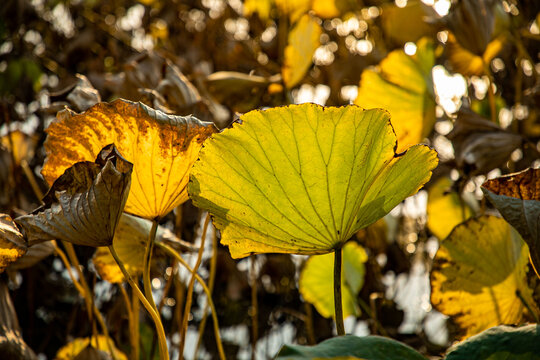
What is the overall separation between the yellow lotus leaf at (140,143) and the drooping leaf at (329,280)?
1.20 ft

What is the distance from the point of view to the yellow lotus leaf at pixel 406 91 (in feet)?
2.29

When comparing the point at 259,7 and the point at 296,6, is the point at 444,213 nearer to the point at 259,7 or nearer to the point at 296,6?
the point at 296,6

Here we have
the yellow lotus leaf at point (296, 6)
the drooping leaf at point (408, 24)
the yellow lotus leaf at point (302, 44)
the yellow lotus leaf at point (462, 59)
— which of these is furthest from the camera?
the yellow lotus leaf at point (296, 6)

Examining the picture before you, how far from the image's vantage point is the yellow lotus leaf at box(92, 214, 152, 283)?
531mm

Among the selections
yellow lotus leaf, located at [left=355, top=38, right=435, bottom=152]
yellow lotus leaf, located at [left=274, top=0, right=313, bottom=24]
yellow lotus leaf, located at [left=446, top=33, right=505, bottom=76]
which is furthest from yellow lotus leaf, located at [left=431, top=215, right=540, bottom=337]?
yellow lotus leaf, located at [left=274, top=0, right=313, bottom=24]

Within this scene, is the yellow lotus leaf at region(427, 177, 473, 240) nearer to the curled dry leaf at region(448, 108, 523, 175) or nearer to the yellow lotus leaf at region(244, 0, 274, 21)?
the curled dry leaf at region(448, 108, 523, 175)

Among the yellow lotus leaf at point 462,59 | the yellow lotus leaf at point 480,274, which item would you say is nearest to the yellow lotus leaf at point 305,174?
the yellow lotus leaf at point 480,274

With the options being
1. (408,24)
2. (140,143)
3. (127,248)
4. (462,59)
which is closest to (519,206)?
(140,143)

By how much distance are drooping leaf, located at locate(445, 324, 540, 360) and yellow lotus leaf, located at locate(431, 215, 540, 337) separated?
0.60 ft

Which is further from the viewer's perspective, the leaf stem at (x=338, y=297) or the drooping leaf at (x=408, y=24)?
the drooping leaf at (x=408, y=24)

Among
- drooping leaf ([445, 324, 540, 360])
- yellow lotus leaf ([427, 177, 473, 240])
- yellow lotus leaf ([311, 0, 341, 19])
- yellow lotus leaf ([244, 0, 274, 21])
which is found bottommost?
drooping leaf ([445, 324, 540, 360])

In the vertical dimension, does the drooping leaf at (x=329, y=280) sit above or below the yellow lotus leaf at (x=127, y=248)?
below

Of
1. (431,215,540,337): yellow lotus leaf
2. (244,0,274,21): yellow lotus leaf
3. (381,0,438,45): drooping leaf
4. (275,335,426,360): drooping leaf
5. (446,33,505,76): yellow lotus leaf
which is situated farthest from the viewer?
(244,0,274,21): yellow lotus leaf

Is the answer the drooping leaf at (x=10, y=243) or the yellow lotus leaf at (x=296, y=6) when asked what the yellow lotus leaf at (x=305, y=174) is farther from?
the yellow lotus leaf at (x=296, y=6)
